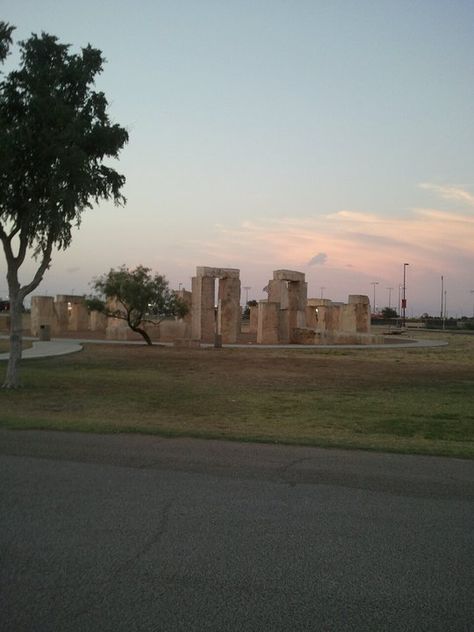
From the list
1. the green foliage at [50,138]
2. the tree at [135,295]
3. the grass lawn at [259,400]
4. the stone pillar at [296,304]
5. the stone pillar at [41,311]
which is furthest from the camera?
the stone pillar at [296,304]

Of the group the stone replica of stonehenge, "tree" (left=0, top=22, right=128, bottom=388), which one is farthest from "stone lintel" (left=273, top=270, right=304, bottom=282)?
"tree" (left=0, top=22, right=128, bottom=388)

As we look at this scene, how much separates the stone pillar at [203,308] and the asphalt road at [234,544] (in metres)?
38.0

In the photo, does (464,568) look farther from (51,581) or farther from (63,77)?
(63,77)

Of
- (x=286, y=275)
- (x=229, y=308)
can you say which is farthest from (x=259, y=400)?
(x=286, y=275)

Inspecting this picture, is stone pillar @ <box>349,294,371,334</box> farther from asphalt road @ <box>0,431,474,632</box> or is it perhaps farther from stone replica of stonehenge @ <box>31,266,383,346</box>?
asphalt road @ <box>0,431,474,632</box>

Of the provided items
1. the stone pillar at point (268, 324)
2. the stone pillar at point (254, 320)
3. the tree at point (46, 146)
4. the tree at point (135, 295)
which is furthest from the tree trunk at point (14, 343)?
the stone pillar at point (254, 320)

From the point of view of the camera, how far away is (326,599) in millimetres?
4582

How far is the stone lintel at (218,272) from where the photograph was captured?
1833 inches

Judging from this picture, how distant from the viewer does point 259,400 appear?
17828 mm

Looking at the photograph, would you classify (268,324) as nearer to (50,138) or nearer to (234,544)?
(50,138)

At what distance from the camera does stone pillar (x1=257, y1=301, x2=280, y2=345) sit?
160ft

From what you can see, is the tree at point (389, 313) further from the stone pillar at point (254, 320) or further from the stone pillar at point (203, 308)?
the stone pillar at point (203, 308)

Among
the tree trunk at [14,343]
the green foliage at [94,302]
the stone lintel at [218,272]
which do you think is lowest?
the tree trunk at [14,343]

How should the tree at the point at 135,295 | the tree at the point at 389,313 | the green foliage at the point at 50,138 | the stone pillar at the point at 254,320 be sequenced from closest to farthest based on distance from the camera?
the green foliage at the point at 50,138, the tree at the point at 135,295, the stone pillar at the point at 254,320, the tree at the point at 389,313
